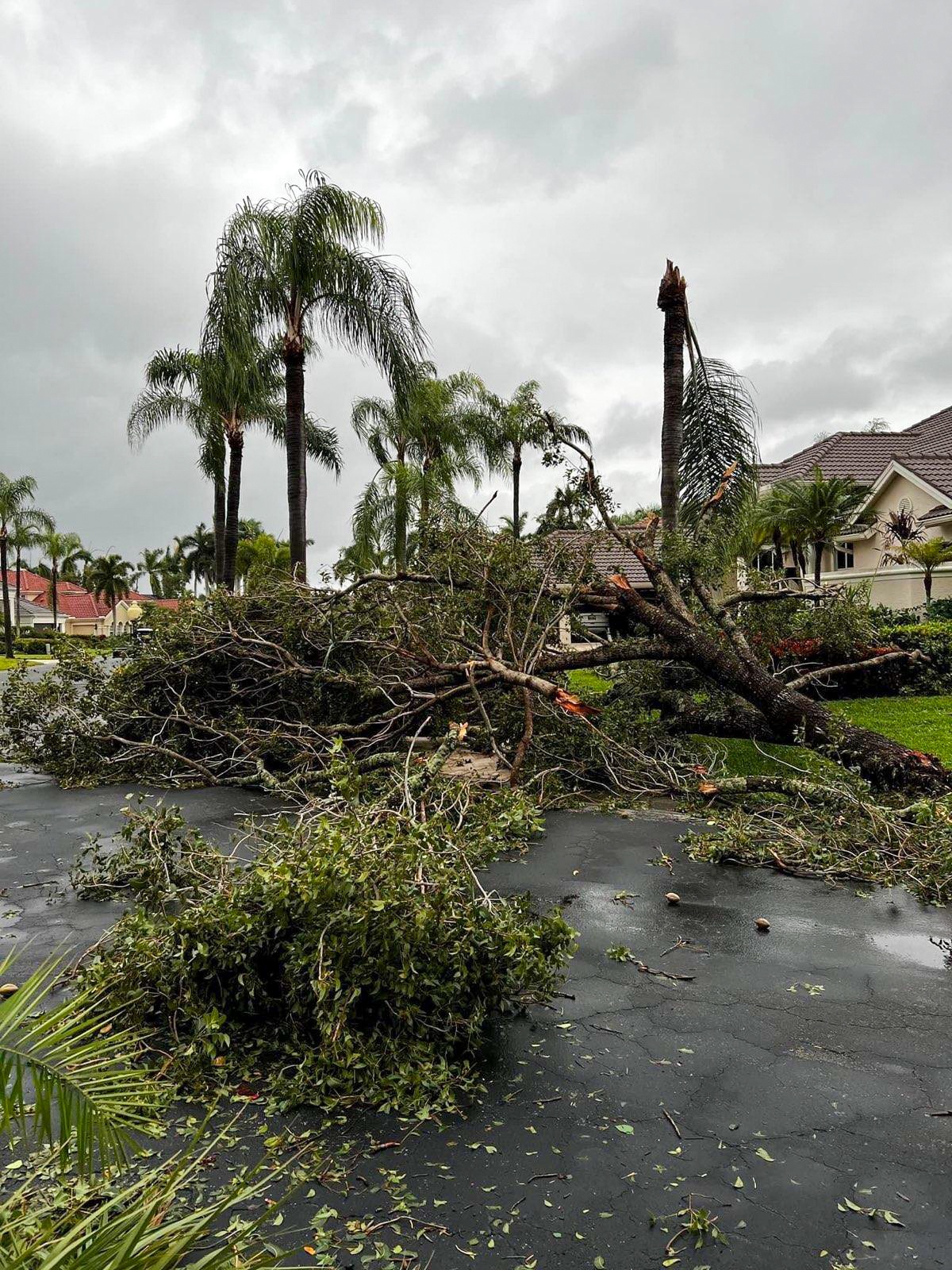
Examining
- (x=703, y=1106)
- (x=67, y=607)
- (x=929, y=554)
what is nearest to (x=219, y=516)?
(x=929, y=554)

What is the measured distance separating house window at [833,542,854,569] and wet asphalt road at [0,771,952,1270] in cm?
2502

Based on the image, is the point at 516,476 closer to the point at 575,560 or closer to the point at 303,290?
the point at 303,290

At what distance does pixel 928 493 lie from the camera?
23.5 meters

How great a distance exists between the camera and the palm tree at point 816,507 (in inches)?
942

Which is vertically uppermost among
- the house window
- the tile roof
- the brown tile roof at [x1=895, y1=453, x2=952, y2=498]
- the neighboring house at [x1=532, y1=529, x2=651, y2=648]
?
the tile roof

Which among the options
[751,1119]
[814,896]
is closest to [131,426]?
[814,896]

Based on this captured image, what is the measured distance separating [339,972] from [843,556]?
96.5ft

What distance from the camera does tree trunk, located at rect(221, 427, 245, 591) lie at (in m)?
22.0

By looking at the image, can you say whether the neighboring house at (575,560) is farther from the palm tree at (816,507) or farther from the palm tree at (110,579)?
the palm tree at (110,579)

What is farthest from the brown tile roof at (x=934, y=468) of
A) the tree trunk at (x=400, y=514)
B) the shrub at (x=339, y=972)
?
the shrub at (x=339, y=972)

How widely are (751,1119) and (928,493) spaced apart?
2428 cm

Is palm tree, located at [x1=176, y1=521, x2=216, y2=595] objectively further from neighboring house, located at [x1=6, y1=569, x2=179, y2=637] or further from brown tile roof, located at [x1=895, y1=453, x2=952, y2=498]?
brown tile roof, located at [x1=895, y1=453, x2=952, y2=498]

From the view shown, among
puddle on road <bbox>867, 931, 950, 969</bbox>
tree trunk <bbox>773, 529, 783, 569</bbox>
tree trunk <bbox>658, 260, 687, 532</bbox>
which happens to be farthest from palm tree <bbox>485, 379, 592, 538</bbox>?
puddle on road <bbox>867, 931, 950, 969</bbox>

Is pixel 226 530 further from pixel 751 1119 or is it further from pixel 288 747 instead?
pixel 751 1119
